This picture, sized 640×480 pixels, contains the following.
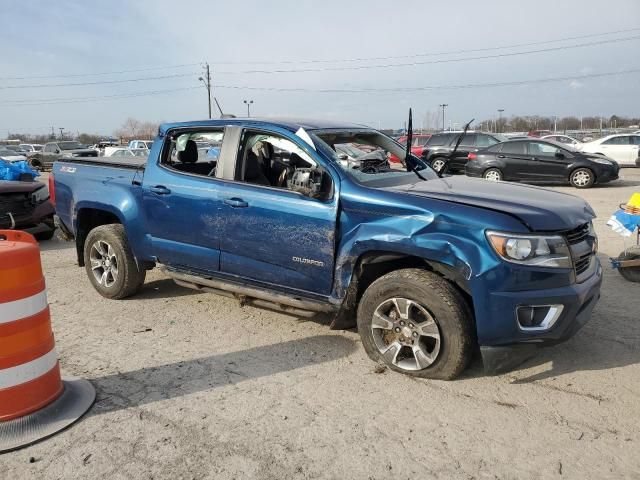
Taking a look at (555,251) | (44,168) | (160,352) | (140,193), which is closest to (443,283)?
(555,251)

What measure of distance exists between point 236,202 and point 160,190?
0.92m

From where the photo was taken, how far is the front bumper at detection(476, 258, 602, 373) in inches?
127

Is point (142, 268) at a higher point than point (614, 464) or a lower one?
higher

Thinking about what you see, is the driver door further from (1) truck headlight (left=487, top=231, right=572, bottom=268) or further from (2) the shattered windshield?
(1) truck headlight (left=487, top=231, right=572, bottom=268)

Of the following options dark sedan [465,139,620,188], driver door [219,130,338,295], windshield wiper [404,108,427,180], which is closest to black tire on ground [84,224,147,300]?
driver door [219,130,338,295]

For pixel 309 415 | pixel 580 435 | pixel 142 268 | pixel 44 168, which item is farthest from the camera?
pixel 44 168

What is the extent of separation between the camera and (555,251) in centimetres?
330

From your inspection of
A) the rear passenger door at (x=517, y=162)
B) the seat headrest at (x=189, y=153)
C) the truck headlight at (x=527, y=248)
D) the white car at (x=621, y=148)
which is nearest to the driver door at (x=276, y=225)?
the seat headrest at (x=189, y=153)

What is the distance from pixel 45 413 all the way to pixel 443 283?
2.63m

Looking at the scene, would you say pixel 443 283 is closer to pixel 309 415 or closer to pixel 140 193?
pixel 309 415

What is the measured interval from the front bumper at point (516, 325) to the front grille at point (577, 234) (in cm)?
30

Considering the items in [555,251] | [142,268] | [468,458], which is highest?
[555,251]

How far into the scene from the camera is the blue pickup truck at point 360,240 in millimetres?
3268

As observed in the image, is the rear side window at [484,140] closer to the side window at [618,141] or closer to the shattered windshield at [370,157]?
the side window at [618,141]
